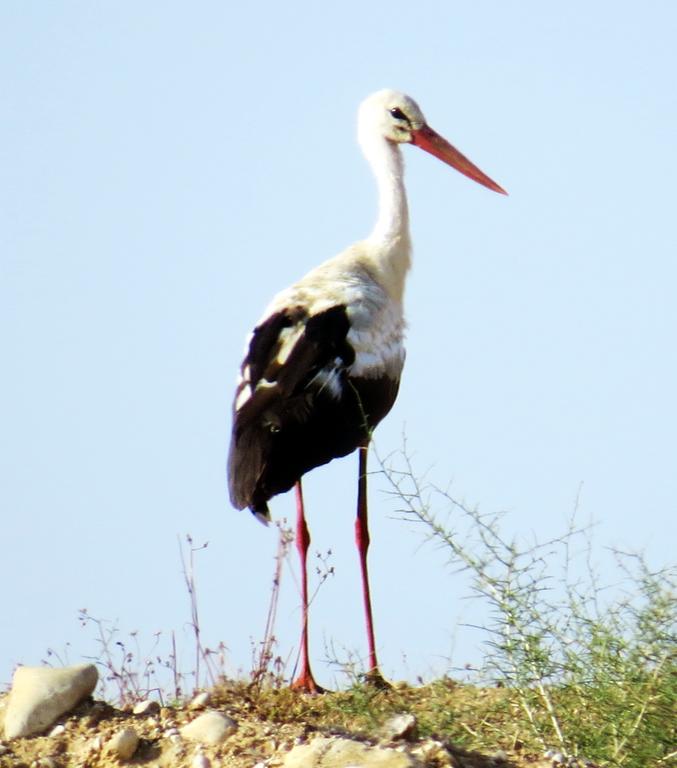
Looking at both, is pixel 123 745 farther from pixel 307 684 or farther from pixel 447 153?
pixel 447 153

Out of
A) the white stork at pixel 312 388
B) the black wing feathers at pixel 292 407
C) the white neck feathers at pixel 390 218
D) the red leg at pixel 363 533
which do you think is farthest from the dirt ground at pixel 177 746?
the white neck feathers at pixel 390 218

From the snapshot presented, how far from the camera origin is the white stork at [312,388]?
7805 mm

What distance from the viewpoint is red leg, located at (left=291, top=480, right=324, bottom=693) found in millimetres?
7613

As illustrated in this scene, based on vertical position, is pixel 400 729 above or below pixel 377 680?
below

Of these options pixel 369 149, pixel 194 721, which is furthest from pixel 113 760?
pixel 369 149

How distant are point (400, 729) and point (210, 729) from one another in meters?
0.62

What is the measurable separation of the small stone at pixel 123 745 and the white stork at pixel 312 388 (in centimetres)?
211

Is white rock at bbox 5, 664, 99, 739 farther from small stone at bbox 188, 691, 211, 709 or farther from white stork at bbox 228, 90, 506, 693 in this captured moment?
white stork at bbox 228, 90, 506, 693

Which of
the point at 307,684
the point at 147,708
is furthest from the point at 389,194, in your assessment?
the point at 147,708

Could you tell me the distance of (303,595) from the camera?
793cm

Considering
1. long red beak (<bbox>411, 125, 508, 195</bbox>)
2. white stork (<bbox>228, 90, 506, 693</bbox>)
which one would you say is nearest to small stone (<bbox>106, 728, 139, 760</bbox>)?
white stork (<bbox>228, 90, 506, 693</bbox>)

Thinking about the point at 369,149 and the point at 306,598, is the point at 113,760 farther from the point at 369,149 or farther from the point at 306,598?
the point at 369,149

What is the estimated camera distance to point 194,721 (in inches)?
220

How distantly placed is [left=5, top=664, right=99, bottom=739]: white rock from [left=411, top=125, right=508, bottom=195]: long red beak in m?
4.70
